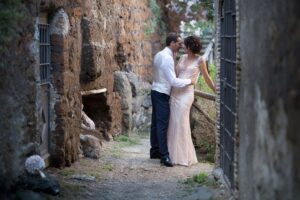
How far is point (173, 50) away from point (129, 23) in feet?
14.0

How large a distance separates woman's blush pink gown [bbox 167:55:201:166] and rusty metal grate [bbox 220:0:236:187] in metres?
1.33

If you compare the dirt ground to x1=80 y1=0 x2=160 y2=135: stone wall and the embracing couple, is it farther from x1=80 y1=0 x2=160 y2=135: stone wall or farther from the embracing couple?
x1=80 y1=0 x2=160 y2=135: stone wall

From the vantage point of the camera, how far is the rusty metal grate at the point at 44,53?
7.47m

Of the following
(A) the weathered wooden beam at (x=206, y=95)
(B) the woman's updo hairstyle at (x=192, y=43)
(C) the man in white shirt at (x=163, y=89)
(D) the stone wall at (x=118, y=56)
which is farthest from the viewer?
(D) the stone wall at (x=118, y=56)

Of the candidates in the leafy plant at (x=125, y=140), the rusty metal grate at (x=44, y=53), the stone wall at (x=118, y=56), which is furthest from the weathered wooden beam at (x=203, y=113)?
the rusty metal grate at (x=44, y=53)

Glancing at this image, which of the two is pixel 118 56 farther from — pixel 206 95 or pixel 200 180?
pixel 200 180

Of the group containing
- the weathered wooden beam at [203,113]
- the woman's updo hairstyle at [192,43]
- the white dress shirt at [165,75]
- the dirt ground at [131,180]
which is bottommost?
the dirt ground at [131,180]

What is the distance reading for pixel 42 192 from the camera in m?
5.89

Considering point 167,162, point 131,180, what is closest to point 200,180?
point 131,180

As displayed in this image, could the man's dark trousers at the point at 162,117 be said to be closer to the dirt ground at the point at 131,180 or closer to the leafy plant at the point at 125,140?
the dirt ground at the point at 131,180

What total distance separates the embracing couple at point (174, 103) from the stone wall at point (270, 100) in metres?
3.31

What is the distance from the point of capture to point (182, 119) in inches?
335

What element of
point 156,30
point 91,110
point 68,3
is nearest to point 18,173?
point 68,3

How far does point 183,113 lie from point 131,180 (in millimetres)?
1392
